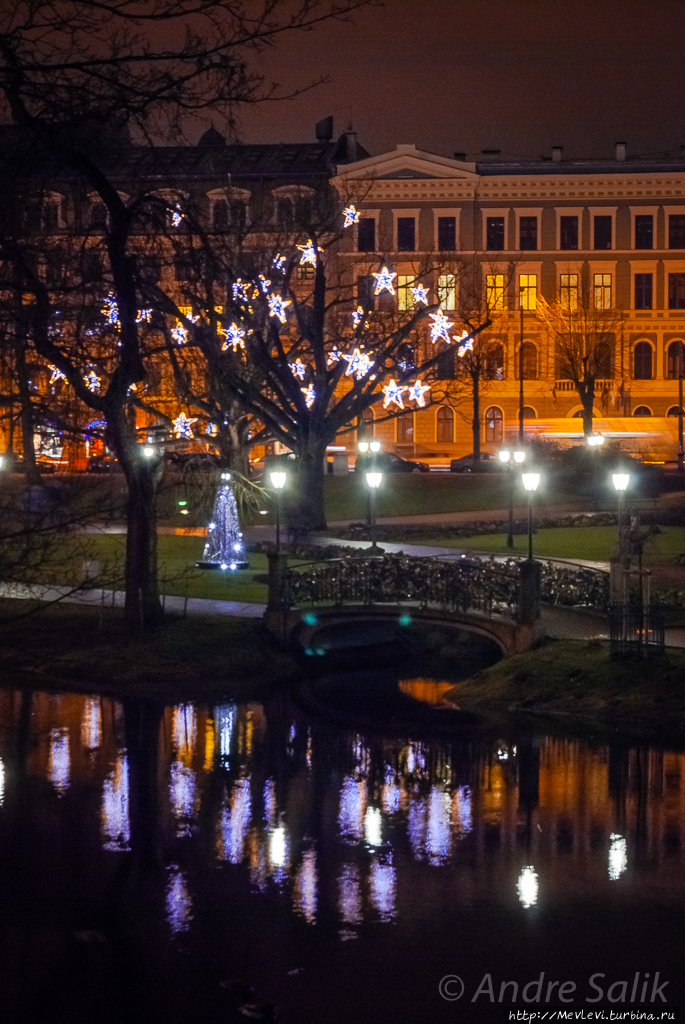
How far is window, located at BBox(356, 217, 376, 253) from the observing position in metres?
72.5

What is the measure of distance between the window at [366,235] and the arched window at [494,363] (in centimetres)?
818

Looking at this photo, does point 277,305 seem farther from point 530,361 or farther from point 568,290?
point 568,290

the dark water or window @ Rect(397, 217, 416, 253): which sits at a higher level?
window @ Rect(397, 217, 416, 253)

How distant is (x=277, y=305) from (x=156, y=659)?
1481 cm

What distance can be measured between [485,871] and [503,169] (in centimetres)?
6157

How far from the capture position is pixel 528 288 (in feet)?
241

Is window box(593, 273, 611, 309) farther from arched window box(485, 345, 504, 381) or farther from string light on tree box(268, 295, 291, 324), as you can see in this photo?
string light on tree box(268, 295, 291, 324)

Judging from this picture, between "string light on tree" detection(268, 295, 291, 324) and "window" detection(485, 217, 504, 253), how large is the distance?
35055mm

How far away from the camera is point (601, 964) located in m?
12.4

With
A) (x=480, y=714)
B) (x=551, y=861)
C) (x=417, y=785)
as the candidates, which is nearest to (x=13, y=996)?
(x=551, y=861)

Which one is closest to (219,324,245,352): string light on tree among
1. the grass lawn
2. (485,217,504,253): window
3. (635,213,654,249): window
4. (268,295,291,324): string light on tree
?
(268,295,291,324): string light on tree

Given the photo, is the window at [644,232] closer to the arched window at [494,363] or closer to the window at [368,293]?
the arched window at [494,363]

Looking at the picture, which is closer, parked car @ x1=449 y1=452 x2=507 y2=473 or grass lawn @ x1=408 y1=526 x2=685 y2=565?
grass lawn @ x1=408 y1=526 x2=685 y2=565

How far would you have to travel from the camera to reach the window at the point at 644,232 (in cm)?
7322
